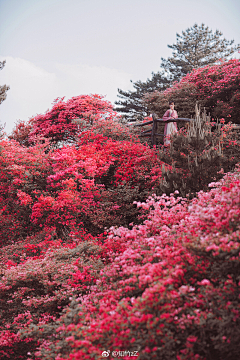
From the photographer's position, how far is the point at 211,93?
508 inches

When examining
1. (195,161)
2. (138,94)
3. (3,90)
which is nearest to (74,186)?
(195,161)

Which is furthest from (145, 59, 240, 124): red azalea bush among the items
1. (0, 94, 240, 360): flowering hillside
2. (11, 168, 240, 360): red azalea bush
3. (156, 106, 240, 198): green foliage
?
(11, 168, 240, 360): red azalea bush

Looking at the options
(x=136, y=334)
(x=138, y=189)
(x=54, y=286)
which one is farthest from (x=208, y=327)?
(x=138, y=189)

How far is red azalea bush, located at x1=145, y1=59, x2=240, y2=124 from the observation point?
11.8m

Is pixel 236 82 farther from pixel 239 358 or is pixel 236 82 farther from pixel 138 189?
pixel 239 358

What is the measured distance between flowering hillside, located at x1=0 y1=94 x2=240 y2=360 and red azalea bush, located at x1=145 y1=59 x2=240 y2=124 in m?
5.82

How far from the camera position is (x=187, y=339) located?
2268 millimetres

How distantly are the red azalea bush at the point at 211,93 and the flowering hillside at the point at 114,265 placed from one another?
19.1ft

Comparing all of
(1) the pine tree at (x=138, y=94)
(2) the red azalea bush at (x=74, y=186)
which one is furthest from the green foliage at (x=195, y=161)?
(1) the pine tree at (x=138, y=94)

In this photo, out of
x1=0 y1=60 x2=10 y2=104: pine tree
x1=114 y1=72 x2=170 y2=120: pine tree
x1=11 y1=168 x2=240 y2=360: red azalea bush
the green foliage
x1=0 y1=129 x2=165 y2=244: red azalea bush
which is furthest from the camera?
x1=114 y1=72 x2=170 y2=120: pine tree

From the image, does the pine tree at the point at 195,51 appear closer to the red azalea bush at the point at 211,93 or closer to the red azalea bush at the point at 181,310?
the red azalea bush at the point at 211,93

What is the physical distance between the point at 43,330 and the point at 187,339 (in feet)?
6.95

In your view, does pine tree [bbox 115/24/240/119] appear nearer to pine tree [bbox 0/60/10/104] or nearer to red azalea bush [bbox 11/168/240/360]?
pine tree [bbox 0/60/10/104]

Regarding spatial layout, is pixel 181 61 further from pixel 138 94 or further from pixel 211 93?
pixel 211 93
